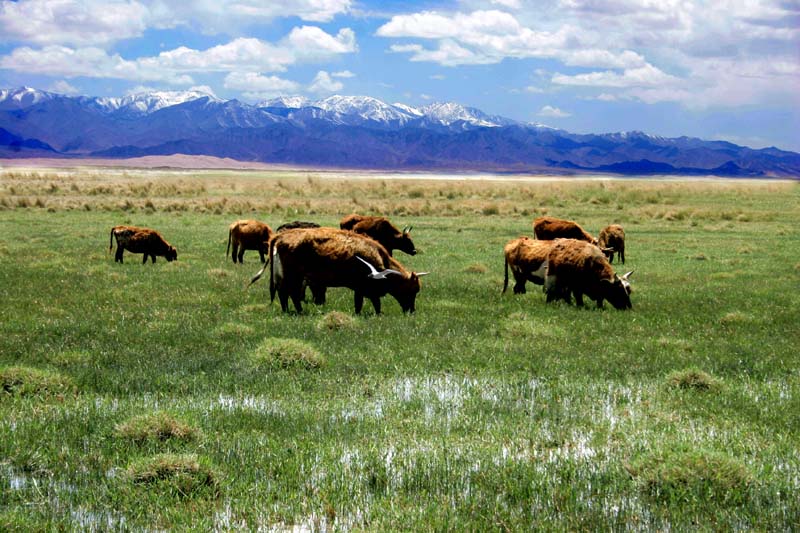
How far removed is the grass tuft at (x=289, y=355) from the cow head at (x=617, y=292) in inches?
282

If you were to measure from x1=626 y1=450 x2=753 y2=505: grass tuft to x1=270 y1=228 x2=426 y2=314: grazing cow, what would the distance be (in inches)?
325

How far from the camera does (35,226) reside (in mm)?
34562

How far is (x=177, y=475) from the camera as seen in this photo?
243 inches

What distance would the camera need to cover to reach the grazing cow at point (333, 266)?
14.3 m

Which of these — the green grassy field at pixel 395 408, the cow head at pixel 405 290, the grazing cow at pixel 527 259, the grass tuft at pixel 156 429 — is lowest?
the green grassy field at pixel 395 408

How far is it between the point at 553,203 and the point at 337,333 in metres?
47.2

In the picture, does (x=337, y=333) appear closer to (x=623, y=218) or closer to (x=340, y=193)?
(x=623, y=218)

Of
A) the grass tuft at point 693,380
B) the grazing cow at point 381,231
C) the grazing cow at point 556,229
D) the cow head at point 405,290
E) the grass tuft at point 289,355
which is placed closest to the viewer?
the grass tuft at point 693,380

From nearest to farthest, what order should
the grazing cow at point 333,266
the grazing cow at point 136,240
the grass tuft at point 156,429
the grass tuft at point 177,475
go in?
the grass tuft at point 177,475 → the grass tuft at point 156,429 → the grazing cow at point 333,266 → the grazing cow at point 136,240

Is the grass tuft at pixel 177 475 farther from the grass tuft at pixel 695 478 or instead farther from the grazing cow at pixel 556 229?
the grazing cow at pixel 556 229

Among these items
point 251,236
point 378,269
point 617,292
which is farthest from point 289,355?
point 251,236

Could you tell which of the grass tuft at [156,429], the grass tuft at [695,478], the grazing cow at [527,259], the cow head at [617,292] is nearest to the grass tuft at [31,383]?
the grass tuft at [156,429]

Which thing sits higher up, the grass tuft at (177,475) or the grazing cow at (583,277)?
the grazing cow at (583,277)

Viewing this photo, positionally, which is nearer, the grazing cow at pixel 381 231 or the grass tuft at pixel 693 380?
the grass tuft at pixel 693 380
